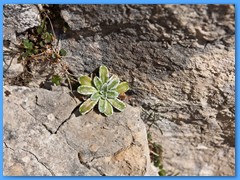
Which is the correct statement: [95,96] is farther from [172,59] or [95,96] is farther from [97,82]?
[172,59]

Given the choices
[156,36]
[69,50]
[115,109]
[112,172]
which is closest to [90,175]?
[112,172]

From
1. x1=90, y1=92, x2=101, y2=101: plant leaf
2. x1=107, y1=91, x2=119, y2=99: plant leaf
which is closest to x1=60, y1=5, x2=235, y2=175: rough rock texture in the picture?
x1=107, y1=91, x2=119, y2=99: plant leaf

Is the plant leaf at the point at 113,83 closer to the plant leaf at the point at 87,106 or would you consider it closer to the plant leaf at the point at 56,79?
the plant leaf at the point at 87,106

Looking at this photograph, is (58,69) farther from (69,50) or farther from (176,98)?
(176,98)

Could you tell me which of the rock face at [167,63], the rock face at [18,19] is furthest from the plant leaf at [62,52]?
the rock face at [18,19]

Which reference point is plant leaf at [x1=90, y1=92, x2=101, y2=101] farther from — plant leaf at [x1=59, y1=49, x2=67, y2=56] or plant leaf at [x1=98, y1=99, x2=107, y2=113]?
plant leaf at [x1=59, y1=49, x2=67, y2=56]

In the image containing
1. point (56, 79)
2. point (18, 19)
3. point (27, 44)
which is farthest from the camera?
point (56, 79)

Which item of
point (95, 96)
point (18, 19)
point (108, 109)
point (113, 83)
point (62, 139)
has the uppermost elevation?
point (18, 19)

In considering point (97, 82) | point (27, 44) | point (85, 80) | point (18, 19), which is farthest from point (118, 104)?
point (18, 19)
